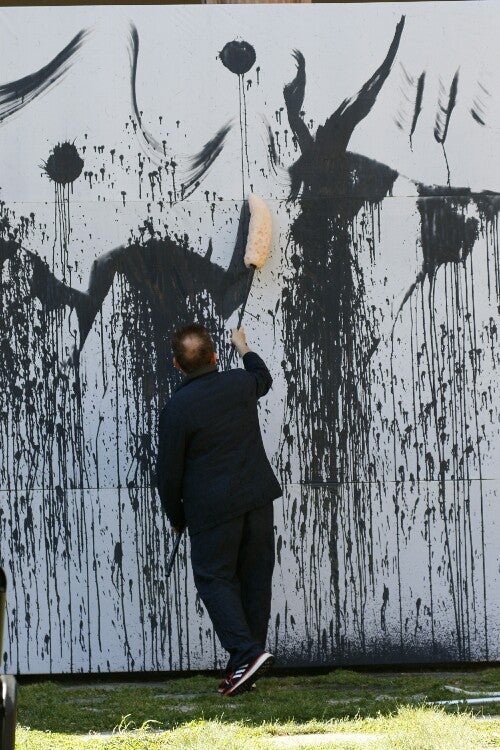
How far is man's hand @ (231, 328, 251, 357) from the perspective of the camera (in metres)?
5.04

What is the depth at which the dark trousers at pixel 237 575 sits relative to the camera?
15.2 feet

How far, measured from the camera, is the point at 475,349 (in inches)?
208

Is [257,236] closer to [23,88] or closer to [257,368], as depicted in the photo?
[257,368]

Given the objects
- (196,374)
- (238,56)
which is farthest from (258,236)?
(238,56)

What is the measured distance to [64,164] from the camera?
5266 millimetres

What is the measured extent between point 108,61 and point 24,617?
8.53 feet

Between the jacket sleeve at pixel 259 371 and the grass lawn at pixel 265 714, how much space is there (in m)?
1.27

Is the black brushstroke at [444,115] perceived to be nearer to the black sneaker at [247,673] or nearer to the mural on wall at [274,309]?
the mural on wall at [274,309]

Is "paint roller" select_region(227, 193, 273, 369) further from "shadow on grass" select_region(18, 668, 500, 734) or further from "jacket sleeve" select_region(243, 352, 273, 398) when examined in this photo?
"shadow on grass" select_region(18, 668, 500, 734)

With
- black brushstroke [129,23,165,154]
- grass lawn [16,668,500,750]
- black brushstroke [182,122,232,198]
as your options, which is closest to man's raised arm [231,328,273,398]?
black brushstroke [182,122,232,198]

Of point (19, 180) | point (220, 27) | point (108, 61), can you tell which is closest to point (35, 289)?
point (19, 180)

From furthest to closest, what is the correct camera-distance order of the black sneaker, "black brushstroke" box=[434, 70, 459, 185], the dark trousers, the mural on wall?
"black brushstroke" box=[434, 70, 459, 185]
the mural on wall
the dark trousers
the black sneaker

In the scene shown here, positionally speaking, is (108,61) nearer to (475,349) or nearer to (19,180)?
(19,180)

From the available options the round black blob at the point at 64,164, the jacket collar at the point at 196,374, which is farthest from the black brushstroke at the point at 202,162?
the jacket collar at the point at 196,374
